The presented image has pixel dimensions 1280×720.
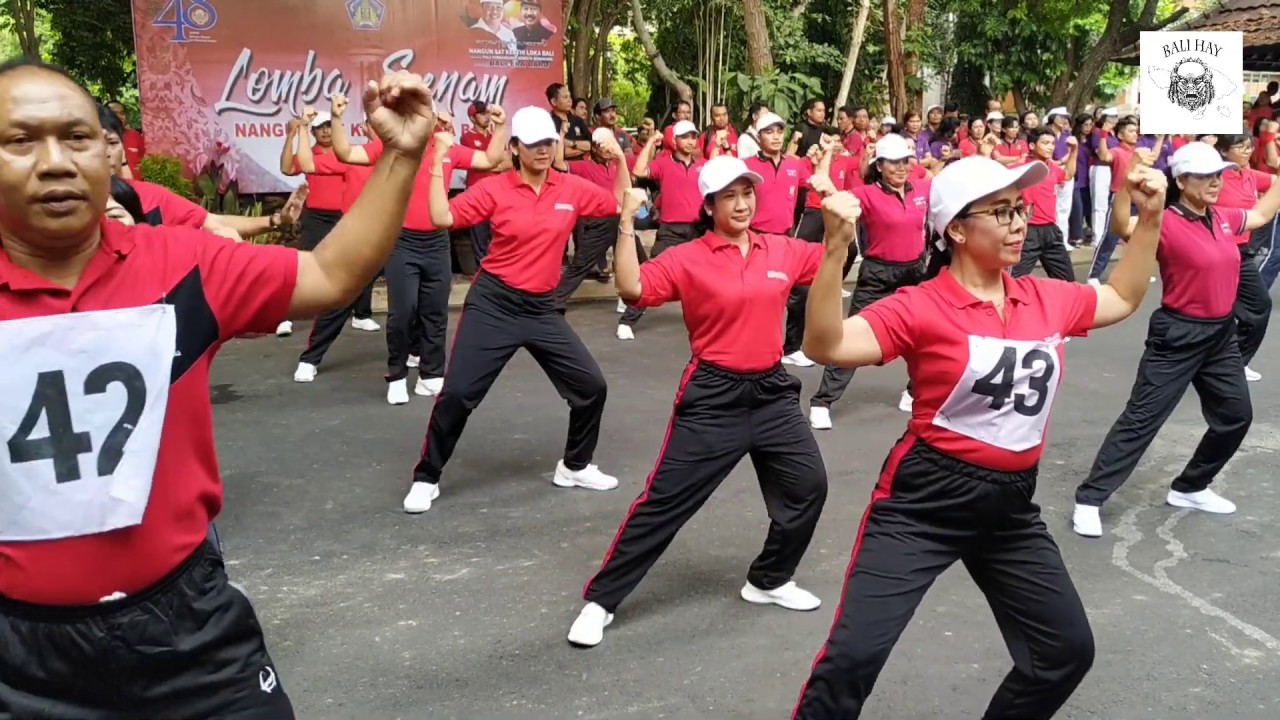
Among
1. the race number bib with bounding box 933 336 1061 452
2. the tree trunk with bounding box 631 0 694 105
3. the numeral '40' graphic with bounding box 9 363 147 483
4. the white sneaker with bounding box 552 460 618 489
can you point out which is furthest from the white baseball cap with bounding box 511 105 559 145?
the tree trunk with bounding box 631 0 694 105

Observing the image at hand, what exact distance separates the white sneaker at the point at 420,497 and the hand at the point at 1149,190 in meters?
3.85

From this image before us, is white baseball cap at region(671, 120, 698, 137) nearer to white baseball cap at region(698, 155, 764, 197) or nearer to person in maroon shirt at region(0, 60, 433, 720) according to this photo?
white baseball cap at region(698, 155, 764, 197)

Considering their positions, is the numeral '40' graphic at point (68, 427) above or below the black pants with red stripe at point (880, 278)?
above

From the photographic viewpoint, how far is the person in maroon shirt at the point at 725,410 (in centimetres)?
443

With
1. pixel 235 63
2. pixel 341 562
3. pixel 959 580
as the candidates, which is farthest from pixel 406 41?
pixel 959 580

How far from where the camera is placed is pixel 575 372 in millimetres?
6055

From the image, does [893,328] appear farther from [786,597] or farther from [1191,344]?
[1191,344]

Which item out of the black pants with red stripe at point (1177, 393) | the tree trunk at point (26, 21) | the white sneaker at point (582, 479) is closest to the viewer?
the black pants with red stripe at point (1177, 393)

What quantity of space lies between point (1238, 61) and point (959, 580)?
10.0 feet

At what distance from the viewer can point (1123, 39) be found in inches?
758

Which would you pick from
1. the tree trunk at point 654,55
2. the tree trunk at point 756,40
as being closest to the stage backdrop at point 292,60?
the tree trunk at point 654,55

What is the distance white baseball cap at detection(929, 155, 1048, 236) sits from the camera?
3207 mm

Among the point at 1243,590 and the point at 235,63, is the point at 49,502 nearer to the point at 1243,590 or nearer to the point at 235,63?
the point at 1243,590

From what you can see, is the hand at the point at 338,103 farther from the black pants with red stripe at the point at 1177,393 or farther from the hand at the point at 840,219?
the black pants with red stripe at the point at 1177,393
